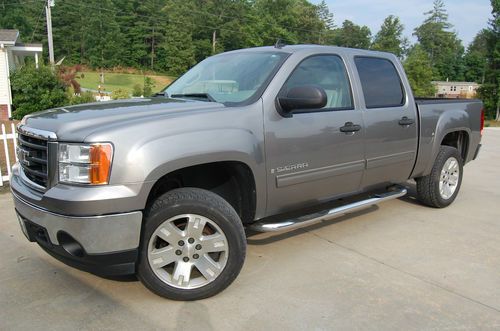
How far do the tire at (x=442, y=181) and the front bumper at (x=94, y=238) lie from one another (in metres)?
3.92

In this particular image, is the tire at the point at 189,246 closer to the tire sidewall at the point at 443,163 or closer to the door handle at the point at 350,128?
the door handle at the point at 350,128

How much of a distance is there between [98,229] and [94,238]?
67mm

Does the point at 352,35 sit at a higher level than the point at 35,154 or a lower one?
higher

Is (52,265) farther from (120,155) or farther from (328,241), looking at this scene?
(328,241)

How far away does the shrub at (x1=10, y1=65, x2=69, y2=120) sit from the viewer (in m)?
16.0

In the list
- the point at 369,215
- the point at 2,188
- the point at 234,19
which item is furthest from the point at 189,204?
the point at 234,19

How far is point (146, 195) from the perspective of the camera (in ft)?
9.47

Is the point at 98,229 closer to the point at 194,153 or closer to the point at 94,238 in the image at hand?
the point at 94,238

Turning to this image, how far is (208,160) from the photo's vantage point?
3.14 m

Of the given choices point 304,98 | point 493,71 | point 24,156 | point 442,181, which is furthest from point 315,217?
point 493,71

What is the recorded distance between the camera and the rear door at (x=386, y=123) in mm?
4395

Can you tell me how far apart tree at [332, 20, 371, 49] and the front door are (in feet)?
293

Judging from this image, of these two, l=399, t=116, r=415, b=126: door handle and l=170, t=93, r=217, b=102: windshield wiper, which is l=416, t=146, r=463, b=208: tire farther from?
l=170, t=93, r=217, b=102: windshield wiper

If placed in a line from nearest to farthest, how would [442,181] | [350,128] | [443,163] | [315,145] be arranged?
1. [315,145]
2. [350,128]
3. [443,163]
4. [442,181]
